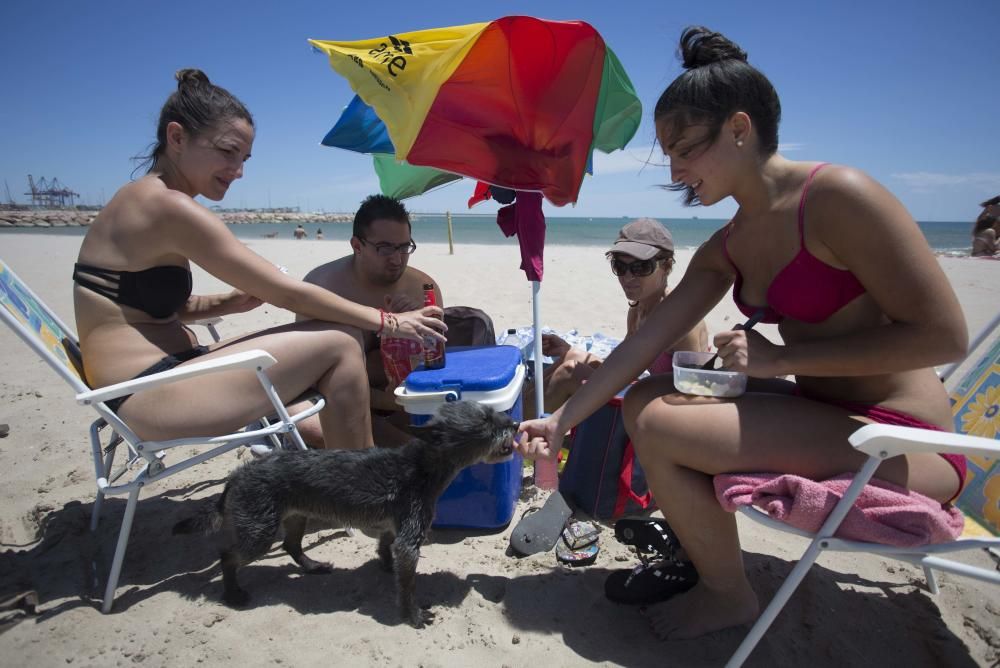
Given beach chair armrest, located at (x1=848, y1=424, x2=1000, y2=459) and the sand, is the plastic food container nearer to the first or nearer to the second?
beach chair armrest, located at (x1=848, y1=424, x2=1000, y2=459)

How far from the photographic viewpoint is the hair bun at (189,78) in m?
2.50

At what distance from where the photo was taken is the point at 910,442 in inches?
56.4

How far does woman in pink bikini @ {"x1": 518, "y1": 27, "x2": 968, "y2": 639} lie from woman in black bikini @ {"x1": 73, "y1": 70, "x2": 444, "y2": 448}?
1393 mm

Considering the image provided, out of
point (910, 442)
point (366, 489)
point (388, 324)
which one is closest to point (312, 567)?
point (366, 489)

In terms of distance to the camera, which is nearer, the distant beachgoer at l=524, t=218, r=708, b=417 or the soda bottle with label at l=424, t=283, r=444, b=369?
A: the soda bottle with label at l=424, t=283, r=444, b=369

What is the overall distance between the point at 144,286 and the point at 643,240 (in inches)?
114

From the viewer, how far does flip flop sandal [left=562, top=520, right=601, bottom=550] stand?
2678mm

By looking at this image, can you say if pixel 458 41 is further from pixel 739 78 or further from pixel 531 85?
pixel 739 78

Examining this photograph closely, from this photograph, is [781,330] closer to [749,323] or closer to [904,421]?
[749,323]

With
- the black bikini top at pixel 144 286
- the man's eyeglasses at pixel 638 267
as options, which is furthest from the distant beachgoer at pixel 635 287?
the black bikini top at pixel 144 286

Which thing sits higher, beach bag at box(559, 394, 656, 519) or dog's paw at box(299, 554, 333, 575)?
beach bag at box(559, 394, 656, 519)

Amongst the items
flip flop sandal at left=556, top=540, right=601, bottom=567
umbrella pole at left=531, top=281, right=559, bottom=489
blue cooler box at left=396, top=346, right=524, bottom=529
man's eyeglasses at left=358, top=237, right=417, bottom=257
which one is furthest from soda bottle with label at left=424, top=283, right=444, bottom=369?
flip flop sandal at left=556, top=540, right=601, bottom=567

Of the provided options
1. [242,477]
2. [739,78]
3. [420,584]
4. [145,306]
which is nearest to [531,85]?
[739,78]

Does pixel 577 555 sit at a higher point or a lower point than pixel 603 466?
lower
